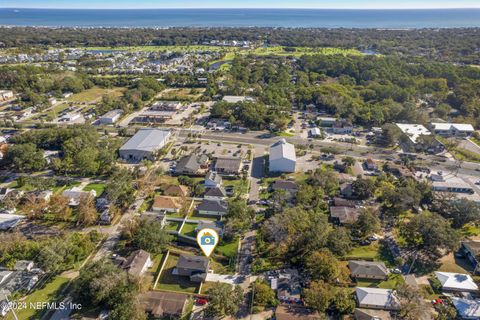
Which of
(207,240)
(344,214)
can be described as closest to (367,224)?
(344,214)

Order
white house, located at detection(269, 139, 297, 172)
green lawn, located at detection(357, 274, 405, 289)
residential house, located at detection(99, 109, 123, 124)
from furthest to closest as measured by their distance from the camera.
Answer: residential house, located at detection(99, 109, 123, 124) < white house, located at detection(269, 139, 297, 172) < green lawn, located at detection(357, 274, 405, 289)

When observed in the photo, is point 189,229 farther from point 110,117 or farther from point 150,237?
point 110,117

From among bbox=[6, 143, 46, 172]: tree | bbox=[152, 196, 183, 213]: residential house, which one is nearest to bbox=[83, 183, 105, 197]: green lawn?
bbox=[152, 196, 183, 213]: residential house

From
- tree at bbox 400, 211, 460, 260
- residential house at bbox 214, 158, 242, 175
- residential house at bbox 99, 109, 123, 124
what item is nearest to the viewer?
tree at bbox 400, 211, 460, 260

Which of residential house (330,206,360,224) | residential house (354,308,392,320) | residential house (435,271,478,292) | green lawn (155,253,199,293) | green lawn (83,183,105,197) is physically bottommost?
green lawn (155,253,199,293)

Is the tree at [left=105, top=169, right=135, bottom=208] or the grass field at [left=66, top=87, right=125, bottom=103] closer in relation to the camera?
the tree at [left=105, top=169, right=135, bottom=208]

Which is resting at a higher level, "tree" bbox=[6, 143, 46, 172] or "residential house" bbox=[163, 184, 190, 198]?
"tree" bbox=[6, 143, 46, 172]

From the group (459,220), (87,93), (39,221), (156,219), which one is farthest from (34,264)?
(87,93)

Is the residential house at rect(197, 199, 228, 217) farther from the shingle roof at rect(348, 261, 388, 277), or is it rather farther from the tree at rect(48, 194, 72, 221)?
the tree at rect(48, 194, 72, 221)
